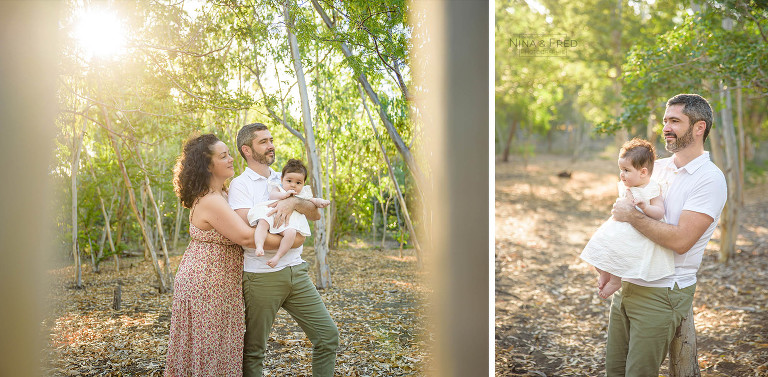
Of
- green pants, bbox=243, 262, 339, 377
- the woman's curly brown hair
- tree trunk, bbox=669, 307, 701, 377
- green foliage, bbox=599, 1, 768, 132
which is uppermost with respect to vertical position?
green foliage, bbox=599, 1, 768, 132

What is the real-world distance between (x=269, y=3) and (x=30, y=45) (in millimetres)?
997

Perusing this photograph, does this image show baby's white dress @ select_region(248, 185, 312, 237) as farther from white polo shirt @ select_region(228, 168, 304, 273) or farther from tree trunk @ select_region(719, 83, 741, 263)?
tree trunk @ select_region(719, 83, 741, 263)

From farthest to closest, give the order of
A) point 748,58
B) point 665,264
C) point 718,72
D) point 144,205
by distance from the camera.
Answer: point 718,72 → point 748,58 → point 144,205 → point 665,264

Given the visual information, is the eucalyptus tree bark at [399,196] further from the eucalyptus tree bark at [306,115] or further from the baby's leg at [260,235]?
the baby's leg at [260,235]

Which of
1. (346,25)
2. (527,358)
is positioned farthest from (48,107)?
(527,358)

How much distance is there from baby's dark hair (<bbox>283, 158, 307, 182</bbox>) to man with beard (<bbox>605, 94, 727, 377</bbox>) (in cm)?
128

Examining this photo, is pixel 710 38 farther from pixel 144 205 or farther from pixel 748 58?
pixel 144 205

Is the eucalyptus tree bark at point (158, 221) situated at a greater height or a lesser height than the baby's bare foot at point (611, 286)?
greater

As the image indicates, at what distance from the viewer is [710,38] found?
167 inches

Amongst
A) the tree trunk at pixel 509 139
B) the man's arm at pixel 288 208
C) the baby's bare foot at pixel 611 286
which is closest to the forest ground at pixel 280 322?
the man's arm at pixel 288 208

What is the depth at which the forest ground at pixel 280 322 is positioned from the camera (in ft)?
7.14

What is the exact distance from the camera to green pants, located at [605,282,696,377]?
2.09 metres

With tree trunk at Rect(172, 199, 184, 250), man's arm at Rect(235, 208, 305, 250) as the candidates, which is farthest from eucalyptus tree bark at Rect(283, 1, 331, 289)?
tree trunk at Rect(172, 199, 184, 250)

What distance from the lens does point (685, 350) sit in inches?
91.7
